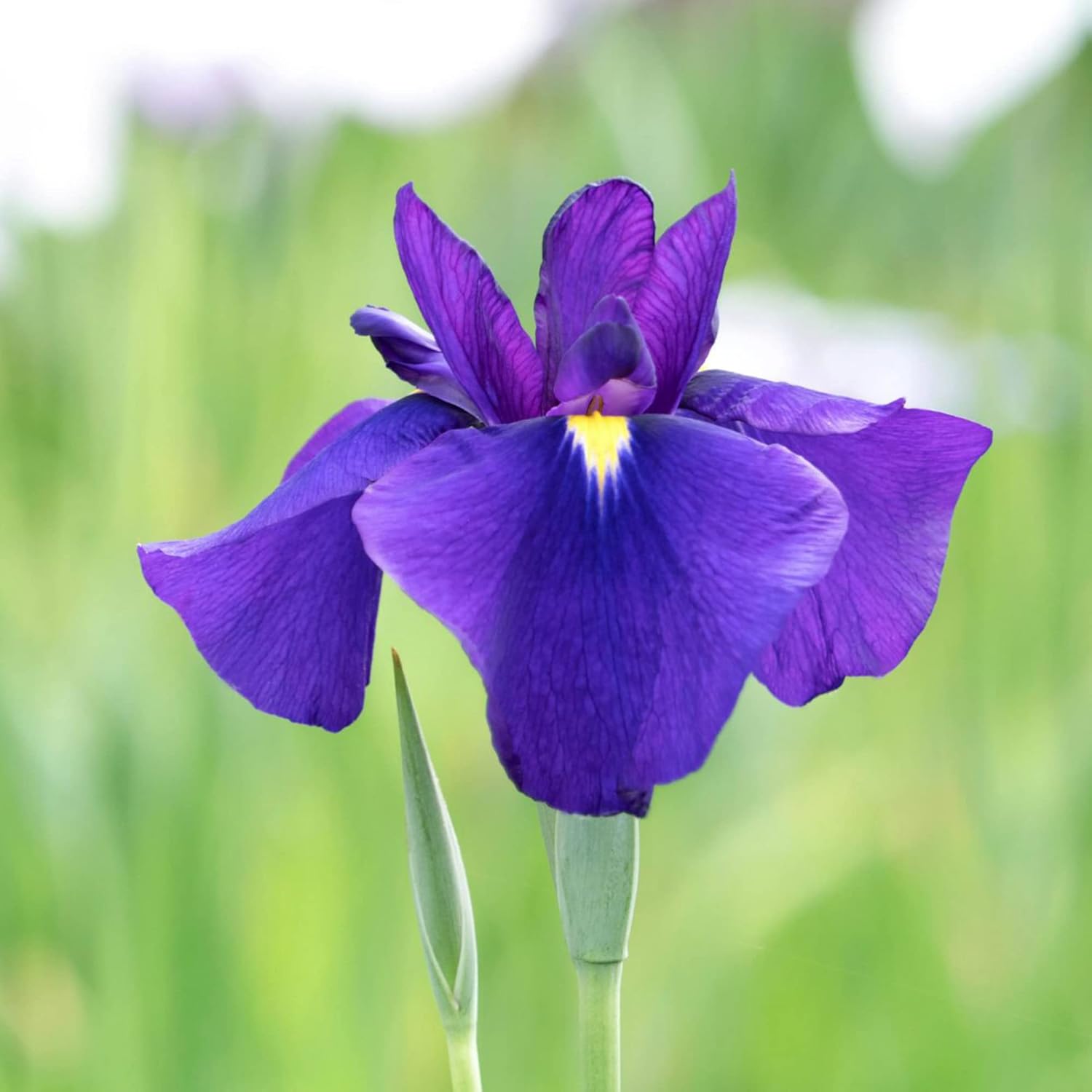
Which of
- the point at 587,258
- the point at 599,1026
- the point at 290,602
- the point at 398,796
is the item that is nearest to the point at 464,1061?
the point at 599,1026

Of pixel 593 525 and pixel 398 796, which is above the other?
pixel 593 525

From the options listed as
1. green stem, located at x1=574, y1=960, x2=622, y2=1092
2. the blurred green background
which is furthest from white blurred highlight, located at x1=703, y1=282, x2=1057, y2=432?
green stem, located at x1=574, y1=960, x2=622, y2=1092

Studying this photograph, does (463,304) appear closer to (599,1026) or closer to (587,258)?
(587,258)

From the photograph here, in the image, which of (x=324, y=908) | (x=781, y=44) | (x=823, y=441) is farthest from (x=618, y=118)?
(x=781, y=44)

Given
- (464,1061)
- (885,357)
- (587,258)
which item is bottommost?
(464,1061)

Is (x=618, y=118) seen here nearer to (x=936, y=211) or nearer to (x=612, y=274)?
(x=612, y=274)

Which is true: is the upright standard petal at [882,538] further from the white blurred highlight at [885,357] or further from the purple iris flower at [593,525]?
the white blurred highlight at [885,357]
